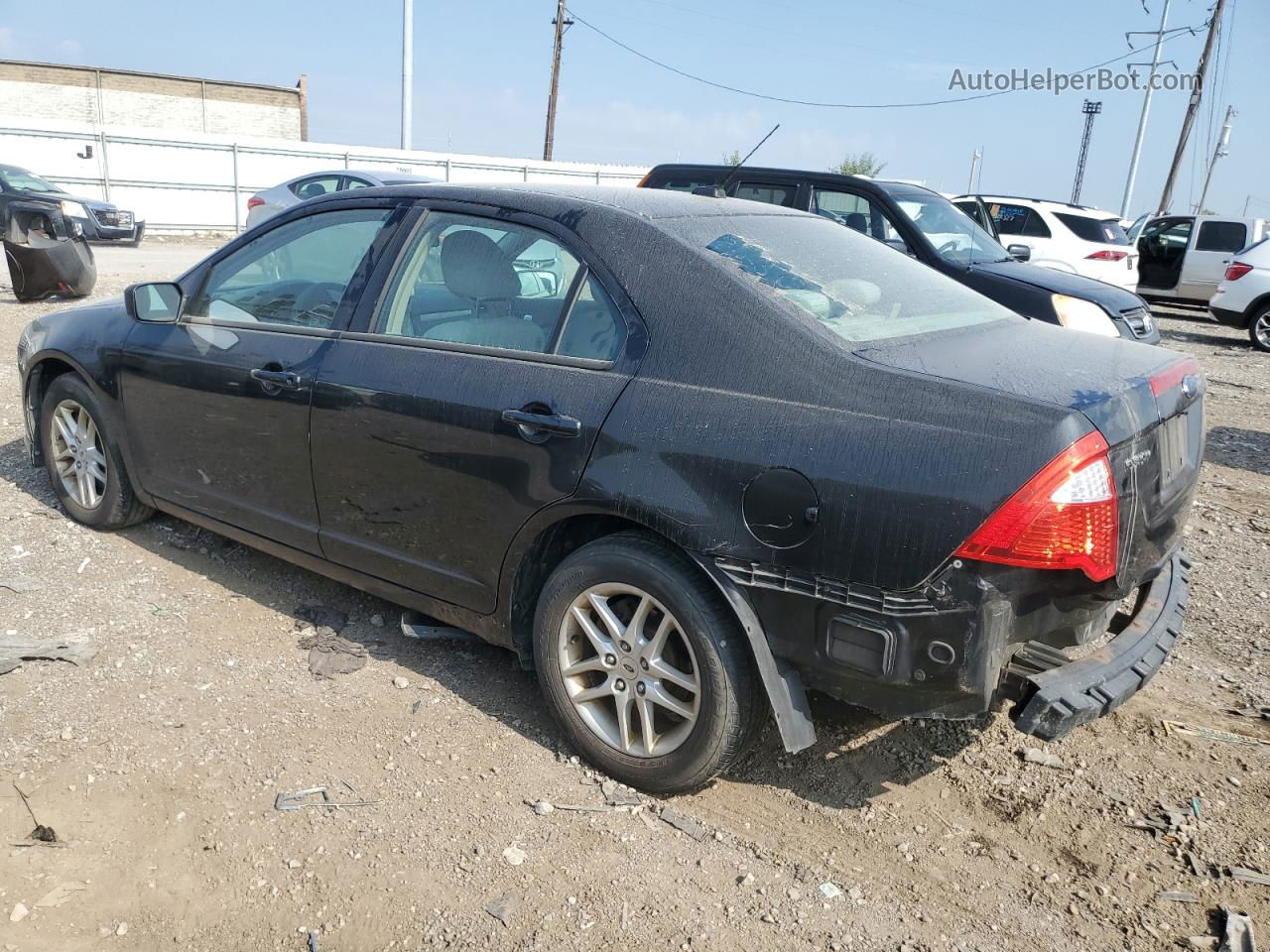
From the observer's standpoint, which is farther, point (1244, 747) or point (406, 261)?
point (406, 261)

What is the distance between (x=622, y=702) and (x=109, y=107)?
45901 millimetres

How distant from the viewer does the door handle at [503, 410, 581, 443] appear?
9.80 ft

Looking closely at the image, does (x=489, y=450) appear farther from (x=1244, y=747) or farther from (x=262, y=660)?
(x=1244, y=747)

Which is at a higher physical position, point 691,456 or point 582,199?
point 582,199

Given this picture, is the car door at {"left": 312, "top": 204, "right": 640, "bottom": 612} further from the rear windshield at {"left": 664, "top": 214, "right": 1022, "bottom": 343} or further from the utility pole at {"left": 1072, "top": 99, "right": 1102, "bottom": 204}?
the utility pole at {"left": 1072, "top": 99, "right": 1102, "bottom": 204}

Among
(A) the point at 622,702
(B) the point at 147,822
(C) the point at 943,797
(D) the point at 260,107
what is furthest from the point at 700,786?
(D) the point at 260,107

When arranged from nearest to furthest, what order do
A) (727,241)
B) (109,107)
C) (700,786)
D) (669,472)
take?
(669,472) → (700,786) → (727,241) → (109,107)

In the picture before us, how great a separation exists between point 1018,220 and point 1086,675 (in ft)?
43.6

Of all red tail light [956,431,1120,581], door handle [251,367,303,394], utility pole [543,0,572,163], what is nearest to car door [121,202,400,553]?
door handle [251,367,303,394]

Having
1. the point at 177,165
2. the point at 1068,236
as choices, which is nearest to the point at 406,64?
the point at 177,165

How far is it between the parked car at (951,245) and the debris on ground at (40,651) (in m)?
5.71

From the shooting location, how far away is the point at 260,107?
43.0 meters

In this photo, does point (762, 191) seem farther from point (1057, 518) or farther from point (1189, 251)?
point (1189, 251)

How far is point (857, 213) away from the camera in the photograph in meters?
8.53
